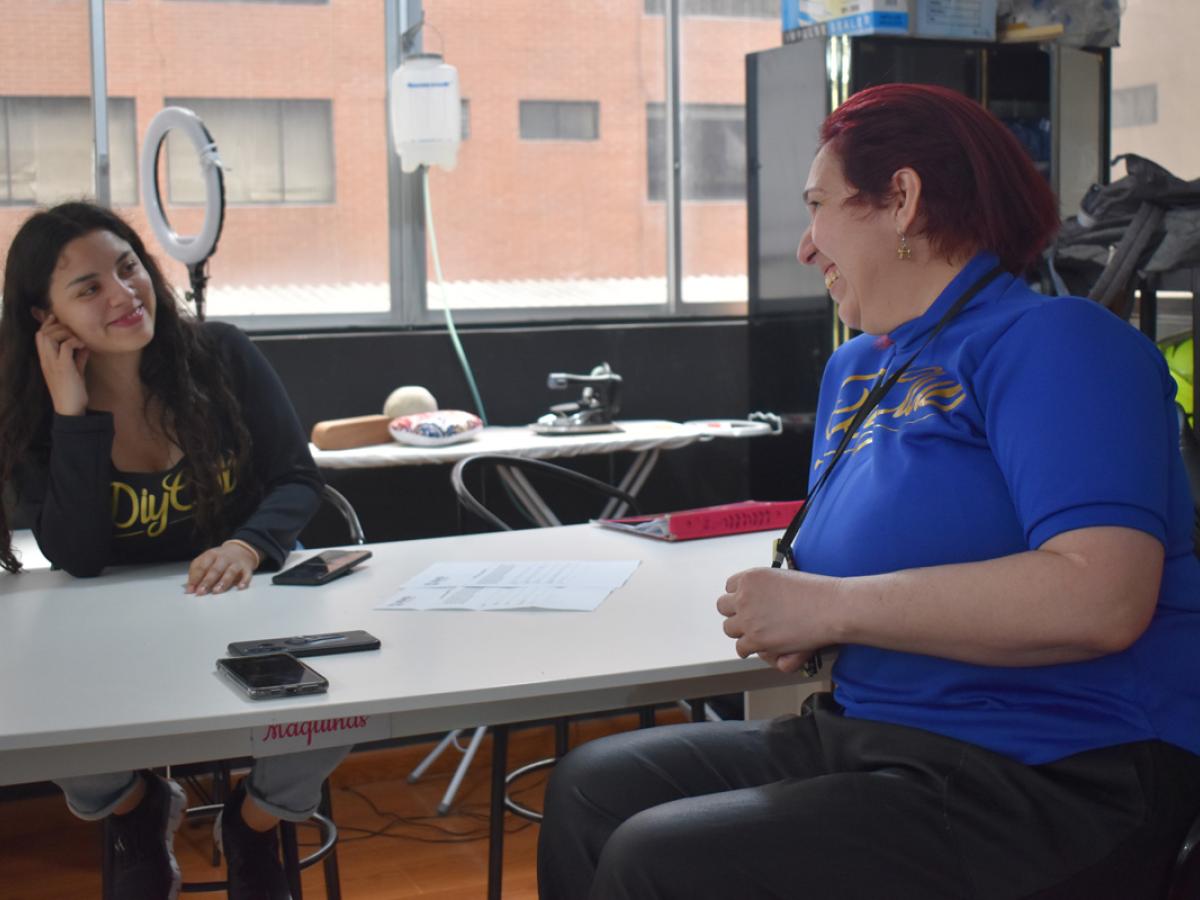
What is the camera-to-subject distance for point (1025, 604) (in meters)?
1.24

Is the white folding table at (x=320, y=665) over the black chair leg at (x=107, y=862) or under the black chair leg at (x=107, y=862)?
over

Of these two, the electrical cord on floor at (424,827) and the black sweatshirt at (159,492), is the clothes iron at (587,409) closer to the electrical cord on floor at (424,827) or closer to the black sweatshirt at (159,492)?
the electrical cord on floor at (424,827)

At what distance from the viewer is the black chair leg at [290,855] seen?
6.59ft

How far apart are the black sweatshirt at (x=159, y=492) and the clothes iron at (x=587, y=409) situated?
1286 millimetres

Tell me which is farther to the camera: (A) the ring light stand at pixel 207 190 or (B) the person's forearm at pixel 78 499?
(A) the ring light stand at pixel 207 190

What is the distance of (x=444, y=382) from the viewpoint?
3.99 m

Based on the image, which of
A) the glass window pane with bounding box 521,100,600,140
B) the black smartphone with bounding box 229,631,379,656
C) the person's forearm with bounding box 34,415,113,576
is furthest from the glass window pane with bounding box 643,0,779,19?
the black smartphone with bounding box 229,631,379,656

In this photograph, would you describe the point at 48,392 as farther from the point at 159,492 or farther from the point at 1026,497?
the point at 1026,497

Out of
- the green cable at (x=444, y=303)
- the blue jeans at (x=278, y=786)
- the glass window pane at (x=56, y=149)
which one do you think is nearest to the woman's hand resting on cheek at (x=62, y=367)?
the blue jeans at (x=278, y=786)

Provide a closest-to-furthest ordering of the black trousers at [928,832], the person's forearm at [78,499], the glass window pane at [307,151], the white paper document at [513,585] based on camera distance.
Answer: the black trousers at [928,832] < the white paper document at [513,585] < the person's forearm at [78,499] < the glass window pane at [307,151]

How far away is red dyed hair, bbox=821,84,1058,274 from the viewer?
4.70 ft

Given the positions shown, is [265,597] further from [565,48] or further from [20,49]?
[565,48]

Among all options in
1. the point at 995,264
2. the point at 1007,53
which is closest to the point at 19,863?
the point at 995,264

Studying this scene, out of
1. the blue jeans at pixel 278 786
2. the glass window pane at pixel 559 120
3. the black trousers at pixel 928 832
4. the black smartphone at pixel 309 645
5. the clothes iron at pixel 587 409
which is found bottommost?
the blue jeans at pixel 278 786
